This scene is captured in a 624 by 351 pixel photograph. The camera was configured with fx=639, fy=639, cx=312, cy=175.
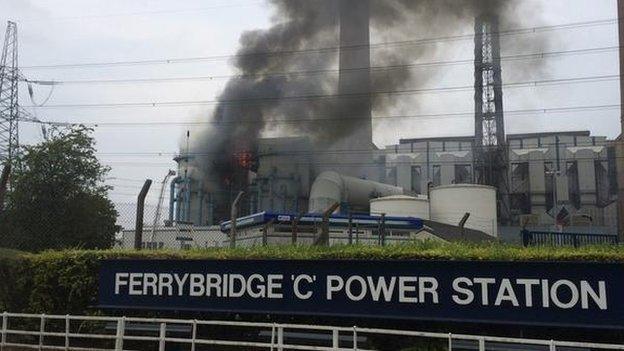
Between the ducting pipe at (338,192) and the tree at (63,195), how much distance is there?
13055mm

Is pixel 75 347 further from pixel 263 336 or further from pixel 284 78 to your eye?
pixel 284 78

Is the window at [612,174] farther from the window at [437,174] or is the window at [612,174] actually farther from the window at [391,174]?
the window at [391,174]

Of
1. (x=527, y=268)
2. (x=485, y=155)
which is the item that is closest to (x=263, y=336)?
(x=527, y=268)

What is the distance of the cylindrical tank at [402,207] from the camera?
35.8 meters

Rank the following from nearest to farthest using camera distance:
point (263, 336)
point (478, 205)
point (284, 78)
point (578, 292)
→ point (578, 292) → point (263, 336) → point (478, 205) → point (284, 78)

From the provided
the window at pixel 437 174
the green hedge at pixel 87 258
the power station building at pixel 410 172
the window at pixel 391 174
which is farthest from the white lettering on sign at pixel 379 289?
the window at pixel 391 174

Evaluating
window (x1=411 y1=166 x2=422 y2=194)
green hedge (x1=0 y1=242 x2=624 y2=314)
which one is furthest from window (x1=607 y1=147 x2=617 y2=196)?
green hedge (x1=0 y1=242 x2=624 y2=314)

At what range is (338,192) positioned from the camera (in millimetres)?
40406

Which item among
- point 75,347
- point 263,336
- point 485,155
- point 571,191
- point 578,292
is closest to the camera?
point 578,292

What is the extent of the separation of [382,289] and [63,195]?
2504 cm

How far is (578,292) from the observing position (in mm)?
7176

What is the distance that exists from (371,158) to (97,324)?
41928 millimetres

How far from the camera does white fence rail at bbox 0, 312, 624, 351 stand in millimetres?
8000

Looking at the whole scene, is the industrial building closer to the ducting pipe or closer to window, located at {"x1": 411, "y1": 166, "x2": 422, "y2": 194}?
the ducting pipe
